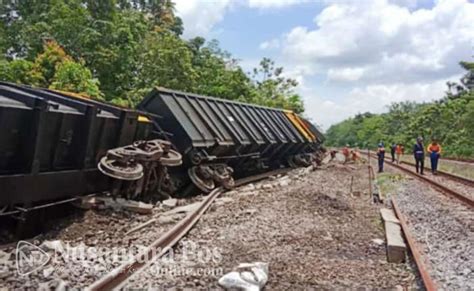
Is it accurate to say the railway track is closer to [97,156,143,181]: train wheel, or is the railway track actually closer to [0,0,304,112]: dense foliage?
[97,156,143,181]: train wheel

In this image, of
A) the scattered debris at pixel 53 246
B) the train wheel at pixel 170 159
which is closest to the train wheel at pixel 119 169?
the train wheel at pixel 170 159

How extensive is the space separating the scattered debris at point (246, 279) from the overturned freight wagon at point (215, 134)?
19.7 feet

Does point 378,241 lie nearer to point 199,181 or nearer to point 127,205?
point 127,205

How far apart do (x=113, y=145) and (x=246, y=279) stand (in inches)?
167

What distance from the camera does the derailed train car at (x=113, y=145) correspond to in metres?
5.65

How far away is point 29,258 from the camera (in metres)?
4.66

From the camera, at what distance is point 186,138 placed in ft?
33.4

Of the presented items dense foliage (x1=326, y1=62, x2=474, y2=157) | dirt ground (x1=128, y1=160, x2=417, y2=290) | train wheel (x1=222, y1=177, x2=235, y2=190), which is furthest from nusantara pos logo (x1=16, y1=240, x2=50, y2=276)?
dense foliage (x1=326, y1=62, x2=474, y2=157)

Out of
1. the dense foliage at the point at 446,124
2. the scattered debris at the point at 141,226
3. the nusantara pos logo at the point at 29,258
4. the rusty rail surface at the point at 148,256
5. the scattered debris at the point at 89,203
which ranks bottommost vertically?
the nusantara pos logo at the point at 29,258

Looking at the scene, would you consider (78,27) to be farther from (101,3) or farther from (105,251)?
(105,251)

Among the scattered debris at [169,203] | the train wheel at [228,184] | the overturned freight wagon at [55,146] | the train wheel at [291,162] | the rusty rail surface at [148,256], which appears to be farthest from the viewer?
the train wheel at [291,162]

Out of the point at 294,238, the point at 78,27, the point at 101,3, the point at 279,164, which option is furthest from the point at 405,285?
the point at 101,3

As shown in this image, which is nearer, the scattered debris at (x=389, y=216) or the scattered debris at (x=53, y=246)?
the scattered debris at (x=53, y=246)

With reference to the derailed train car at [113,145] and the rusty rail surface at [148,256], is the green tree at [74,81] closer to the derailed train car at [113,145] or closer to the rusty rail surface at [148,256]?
the derailed train car at [113,145]
